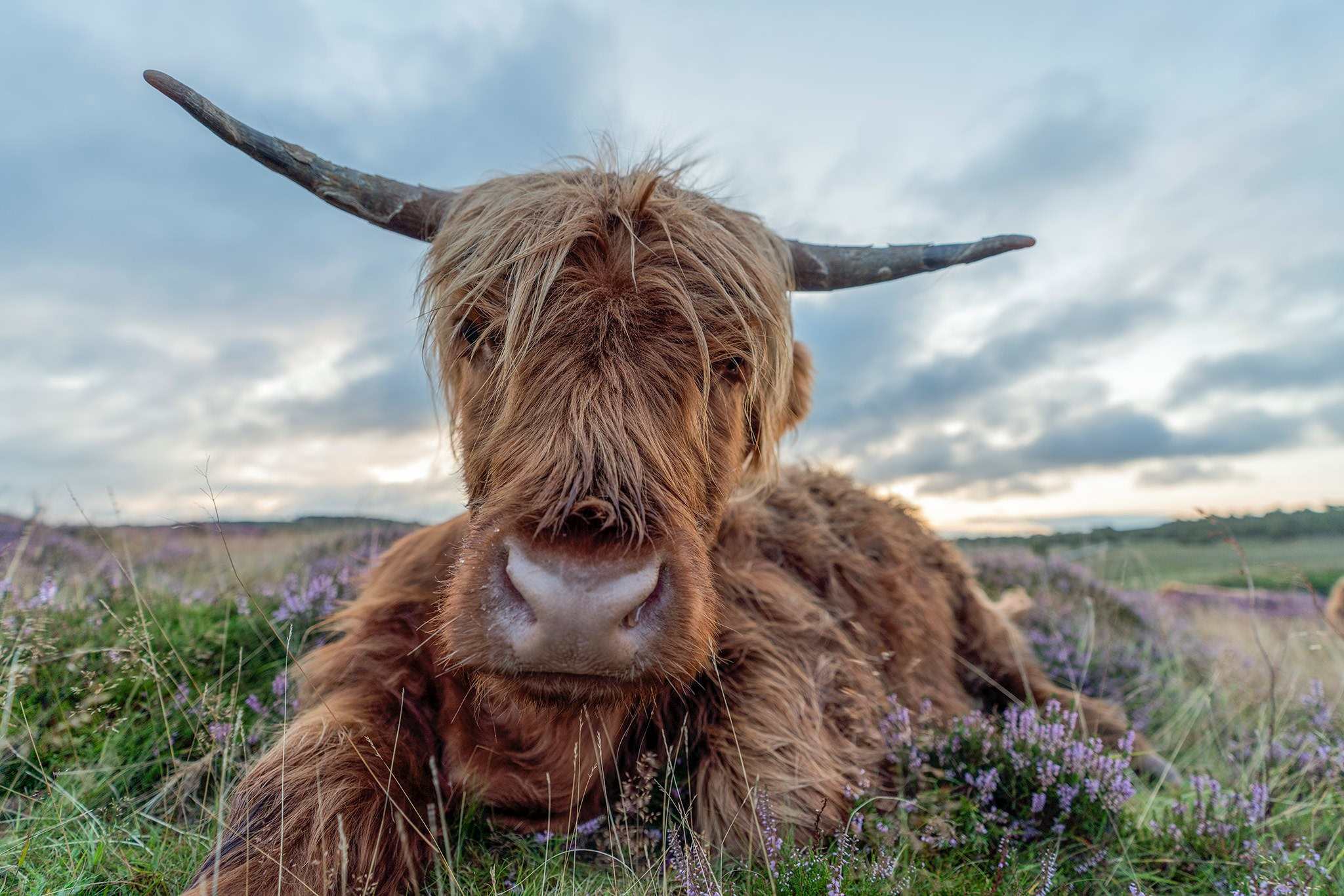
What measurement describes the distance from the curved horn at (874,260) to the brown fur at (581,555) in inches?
5.2

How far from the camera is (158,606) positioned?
391cm

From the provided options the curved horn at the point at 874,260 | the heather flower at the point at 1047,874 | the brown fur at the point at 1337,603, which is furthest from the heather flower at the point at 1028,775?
the brown fur at the point at 1337,603

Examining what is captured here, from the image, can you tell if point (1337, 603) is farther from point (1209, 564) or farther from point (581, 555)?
point (581, 555)

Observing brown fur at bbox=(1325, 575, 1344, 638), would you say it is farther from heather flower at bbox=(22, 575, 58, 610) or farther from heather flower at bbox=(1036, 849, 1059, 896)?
heather flower at bbox=(22, 575, 58, 610)

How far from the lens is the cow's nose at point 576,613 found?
1.74 m

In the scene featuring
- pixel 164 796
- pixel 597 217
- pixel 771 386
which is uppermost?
pixel 597 217

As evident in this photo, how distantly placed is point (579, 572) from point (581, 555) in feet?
0.17

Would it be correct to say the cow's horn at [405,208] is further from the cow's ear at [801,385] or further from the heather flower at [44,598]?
the heather flower at [44,598]

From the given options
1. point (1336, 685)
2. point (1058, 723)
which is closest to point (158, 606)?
point (1058, 723)

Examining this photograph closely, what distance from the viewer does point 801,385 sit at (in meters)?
3.72

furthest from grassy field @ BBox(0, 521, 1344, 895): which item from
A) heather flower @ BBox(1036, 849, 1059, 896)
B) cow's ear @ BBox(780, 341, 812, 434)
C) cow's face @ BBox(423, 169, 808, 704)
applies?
cow's ear @ BBox(780, 341, 812, 434)

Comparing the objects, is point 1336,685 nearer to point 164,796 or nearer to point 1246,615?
point 1246,615

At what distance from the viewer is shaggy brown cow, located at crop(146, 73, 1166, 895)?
6.21ft

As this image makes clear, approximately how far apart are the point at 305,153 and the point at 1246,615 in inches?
597
